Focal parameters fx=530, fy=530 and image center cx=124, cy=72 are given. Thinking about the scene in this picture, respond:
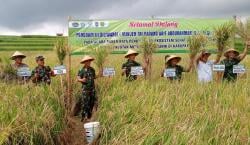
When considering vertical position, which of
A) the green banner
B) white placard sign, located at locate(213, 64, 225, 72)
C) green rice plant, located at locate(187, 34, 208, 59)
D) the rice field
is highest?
the green banner

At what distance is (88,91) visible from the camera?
348 inches

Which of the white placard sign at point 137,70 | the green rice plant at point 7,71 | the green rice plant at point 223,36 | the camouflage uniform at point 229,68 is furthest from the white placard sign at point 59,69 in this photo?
the green rice plant at point 223,36

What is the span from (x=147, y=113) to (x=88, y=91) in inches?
96.8

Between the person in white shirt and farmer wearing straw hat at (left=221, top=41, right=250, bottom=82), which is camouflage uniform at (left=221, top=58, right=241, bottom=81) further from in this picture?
the person in white shirt

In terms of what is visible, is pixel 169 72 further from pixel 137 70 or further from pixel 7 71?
pixel 7 71

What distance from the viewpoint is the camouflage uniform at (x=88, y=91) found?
8781 mm

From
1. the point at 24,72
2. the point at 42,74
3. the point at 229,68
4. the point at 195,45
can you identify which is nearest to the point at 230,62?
the point at 229,68

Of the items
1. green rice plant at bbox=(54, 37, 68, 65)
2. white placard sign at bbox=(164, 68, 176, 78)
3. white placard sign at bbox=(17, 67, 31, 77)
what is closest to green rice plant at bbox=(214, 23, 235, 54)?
white placard sign at bbox=(164, 68, 176, 78)

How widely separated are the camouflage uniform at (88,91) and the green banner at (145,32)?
8.44 ft

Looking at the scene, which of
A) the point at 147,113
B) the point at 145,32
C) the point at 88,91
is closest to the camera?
the point at 147,113

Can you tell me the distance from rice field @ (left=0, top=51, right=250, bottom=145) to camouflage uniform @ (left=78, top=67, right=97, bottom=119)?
0.19m

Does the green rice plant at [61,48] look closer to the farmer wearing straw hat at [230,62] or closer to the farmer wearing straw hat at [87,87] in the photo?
the farmer wearing straw hat at [87,87]

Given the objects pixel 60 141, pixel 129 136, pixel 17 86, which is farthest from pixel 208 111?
pixel 17 86

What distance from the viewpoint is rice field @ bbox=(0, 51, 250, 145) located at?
218 inches
